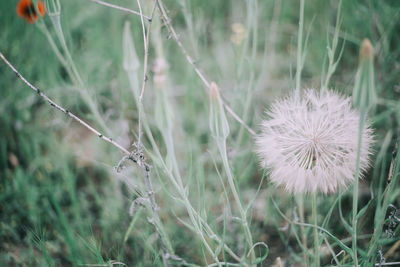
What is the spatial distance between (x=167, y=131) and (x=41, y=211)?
96 centimetres

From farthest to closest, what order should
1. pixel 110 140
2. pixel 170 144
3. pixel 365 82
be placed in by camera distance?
pixel 110 140 < pixel 170 144 < pixel 365 82

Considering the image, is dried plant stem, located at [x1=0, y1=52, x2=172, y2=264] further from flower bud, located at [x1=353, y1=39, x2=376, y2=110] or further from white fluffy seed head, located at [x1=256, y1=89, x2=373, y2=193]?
flower bud, located at [x1=353, y1=39, x2=376, y2=110]

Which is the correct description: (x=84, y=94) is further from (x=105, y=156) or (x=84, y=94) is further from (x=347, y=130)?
(x=347, y=130)

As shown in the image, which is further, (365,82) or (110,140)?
(110,140)

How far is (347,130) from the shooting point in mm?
845

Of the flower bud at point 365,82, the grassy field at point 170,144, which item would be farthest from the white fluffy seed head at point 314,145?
the flower bud at point 365,82

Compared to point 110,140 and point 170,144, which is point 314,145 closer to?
point 170,144

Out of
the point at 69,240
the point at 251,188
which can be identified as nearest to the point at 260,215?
the point at 251,188

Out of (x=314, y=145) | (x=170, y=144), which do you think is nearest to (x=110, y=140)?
(x=170, y=144)

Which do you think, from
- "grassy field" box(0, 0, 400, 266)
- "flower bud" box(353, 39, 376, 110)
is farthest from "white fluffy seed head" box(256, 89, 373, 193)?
"flower bud" box(353, 39, 376, 110)

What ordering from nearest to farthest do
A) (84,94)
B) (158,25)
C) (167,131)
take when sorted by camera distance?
1. (167,131)
2. (158,25)
3. (84,94)

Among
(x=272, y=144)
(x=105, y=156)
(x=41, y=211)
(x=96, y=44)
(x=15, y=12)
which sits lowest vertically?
(x=41, y=211)

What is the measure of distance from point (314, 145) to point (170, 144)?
41 centimetres

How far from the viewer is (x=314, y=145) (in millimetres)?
842
